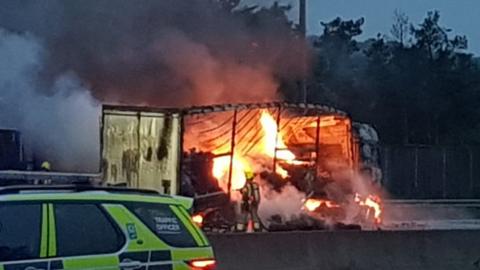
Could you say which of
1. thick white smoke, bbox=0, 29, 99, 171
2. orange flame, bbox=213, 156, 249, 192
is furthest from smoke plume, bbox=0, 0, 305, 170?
orange flame, bbox=213, 156, 249, 192

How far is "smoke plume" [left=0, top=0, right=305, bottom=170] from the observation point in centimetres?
2320

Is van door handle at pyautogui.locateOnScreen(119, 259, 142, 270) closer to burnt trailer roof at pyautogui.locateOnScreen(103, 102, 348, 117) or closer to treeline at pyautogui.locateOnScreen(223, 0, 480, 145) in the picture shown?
burnt trailer roof at pyautogui.locateOnScreen(103, 102, 348, 117)

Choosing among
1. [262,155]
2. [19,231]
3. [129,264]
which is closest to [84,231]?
[129,264]

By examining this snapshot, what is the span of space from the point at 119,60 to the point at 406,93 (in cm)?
2652

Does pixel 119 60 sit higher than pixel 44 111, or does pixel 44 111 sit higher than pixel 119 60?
pixel 119 60

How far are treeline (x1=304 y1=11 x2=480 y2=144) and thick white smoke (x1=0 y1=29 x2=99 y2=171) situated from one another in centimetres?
2239

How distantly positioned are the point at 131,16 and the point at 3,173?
1015 cm

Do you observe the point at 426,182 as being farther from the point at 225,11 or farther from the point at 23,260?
the point at 23,260

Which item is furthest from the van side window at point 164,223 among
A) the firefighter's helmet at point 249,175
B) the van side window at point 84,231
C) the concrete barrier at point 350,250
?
the firefighter's helmet at point 249,175

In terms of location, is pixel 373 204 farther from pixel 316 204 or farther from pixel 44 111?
pixel 44 111

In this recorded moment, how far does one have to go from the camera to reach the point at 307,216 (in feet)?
74.9

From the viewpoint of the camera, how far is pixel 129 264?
794 centimetres

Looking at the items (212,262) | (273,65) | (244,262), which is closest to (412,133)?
(273,65)

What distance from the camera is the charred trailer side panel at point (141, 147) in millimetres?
20828
